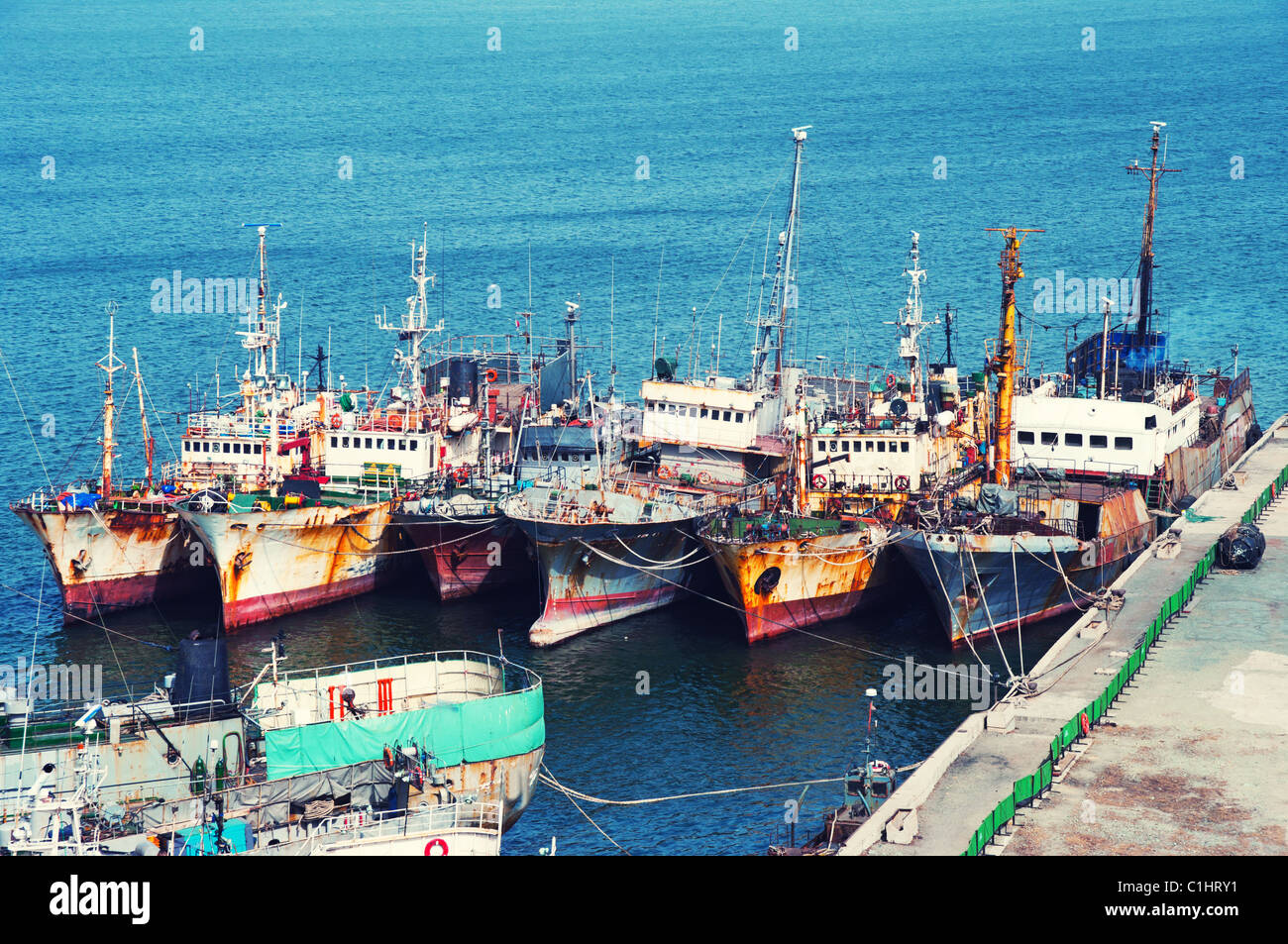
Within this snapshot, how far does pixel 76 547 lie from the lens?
2373 inches

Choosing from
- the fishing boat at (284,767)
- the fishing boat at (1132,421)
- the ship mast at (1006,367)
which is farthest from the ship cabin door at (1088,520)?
the fishing boat at (284,767)

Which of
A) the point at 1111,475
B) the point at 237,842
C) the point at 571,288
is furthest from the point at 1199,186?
the point at 237,842

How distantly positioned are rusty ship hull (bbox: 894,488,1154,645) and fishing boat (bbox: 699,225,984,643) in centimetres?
171

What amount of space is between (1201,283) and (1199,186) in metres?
A: 27.5

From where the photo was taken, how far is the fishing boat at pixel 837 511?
5759 centimetres

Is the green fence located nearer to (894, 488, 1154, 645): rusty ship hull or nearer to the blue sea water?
(894, 488, 1154, 645): rusty ship hull

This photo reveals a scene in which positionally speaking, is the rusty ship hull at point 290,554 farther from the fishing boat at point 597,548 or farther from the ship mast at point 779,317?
the ship mast at point 779,317

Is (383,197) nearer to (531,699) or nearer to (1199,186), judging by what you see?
(1199,186)

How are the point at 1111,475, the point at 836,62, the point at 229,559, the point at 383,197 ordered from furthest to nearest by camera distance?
the point at 836,62, the point at 383,197, the point at 1111,475, the point at 229,559

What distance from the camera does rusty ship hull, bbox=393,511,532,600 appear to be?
6094 centimetres

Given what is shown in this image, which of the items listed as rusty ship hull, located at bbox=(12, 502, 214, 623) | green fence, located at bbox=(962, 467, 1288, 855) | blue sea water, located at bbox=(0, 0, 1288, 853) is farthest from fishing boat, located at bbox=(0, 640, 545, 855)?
rusty ship hull, located at bbox=(12, 502, 214, 623)

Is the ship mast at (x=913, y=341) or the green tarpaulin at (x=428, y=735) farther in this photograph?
the ship mast at (x=913, y=341)

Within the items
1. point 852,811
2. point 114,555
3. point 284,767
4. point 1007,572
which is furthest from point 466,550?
point 852,811

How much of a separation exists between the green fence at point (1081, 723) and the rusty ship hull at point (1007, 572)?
323 cm
